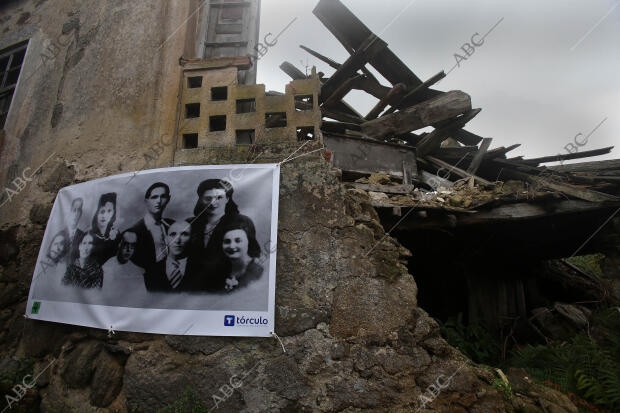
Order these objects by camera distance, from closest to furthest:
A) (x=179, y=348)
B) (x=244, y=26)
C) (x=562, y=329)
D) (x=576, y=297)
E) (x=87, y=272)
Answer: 1. (x=179, y=348)
2. (x=87, y=272)
3. (x=244, y=26)
4. (x=562, y=329)
5. (x=576, y=297)

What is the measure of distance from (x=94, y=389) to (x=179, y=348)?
784mm

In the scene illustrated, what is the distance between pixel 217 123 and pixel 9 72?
150 inches

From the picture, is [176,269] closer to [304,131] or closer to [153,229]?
[153,229]

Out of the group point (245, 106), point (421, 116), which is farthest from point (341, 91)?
point (245, 106)

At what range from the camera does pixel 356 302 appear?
2283 mm

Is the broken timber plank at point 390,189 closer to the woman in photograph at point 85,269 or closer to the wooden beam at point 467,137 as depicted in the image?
the woman in photograph at point 85,269

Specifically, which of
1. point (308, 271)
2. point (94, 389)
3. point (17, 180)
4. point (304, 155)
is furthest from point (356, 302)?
point (17, 180)

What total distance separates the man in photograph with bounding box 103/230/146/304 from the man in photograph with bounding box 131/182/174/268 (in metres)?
0.05

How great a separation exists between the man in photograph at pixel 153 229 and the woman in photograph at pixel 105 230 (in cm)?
22

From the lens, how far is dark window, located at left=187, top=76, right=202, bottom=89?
3119mm

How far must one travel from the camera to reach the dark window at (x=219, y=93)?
3.02 metres

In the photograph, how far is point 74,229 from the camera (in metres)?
2.79

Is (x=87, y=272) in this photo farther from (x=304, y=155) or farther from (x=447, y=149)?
(x=447, y=149)

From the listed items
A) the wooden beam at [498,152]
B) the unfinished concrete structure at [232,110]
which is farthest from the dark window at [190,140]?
the wooden beam at [498,152]
